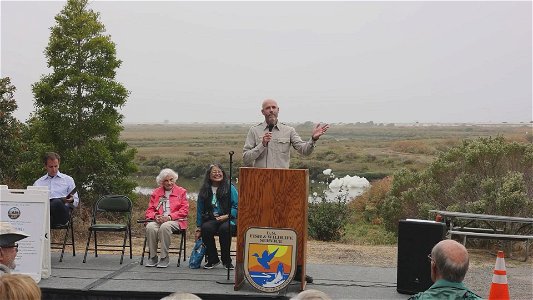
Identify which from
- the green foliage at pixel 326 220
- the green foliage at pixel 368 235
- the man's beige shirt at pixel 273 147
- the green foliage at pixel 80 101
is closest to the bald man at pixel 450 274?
the man's beige shirt at pixel 273 147

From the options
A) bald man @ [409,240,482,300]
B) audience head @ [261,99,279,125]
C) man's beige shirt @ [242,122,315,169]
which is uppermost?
audience head @ [261,99,279,125]

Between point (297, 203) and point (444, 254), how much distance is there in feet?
9.53

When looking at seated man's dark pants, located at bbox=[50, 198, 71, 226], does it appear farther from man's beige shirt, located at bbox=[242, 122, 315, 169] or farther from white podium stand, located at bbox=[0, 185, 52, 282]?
man's beige shirt, located at bbox=[242, 122, 315, 169]

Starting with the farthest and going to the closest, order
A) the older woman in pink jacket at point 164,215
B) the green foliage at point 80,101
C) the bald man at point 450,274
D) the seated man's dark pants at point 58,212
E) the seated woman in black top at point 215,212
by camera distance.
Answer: the green foliage at point 80,101
the seated man's dark pants at point 58,212
the older woman in pink jacket at point 164,215
the seated woman in black top at point 215,212
the bald man at point 450,274

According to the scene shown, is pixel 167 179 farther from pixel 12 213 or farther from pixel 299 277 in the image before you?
pixel 299 277

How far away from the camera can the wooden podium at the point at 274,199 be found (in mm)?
6453

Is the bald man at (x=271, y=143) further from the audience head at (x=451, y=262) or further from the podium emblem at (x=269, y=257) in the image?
the audience head at (x=451, y=262)

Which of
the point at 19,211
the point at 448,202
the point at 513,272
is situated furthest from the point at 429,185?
the point at 19,211

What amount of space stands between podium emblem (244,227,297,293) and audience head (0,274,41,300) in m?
3.75

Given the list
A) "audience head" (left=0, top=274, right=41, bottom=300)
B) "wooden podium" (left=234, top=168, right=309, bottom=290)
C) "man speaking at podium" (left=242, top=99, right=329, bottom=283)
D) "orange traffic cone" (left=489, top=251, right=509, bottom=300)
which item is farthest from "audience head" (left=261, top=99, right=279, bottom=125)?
"audience head" (left=0, top=274, right=41, bottom=300)

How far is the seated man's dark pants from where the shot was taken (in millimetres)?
8164

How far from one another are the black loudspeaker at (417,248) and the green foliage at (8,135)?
32.0 feet

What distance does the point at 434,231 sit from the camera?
653 cm

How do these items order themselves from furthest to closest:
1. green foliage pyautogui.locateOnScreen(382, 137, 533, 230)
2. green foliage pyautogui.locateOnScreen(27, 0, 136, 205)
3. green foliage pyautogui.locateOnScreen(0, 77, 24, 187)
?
green foliage pyautogui.locateOnScreen(0, 77, 24, 187) < green foliage pyautogui.locateOnScreen(27, 0, 136, 205) < green foliage pyautogui.locateOnScreen(382, 137, 533, 230)
